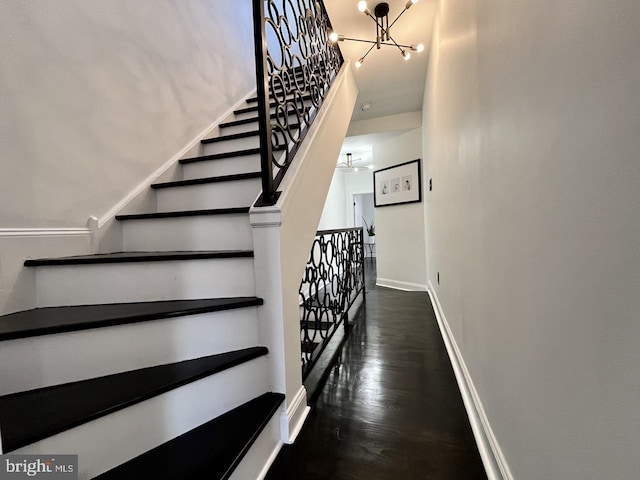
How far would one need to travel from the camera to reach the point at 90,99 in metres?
1.57

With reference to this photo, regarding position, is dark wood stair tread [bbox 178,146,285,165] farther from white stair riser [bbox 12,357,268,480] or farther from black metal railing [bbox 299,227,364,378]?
white stair riser [bbox 12,357,268,480]

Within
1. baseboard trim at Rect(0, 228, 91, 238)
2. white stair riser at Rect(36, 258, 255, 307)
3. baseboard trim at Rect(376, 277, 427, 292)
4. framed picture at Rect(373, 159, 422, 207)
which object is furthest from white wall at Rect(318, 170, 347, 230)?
white stair riser at Rect(36, 258, 255, 307)

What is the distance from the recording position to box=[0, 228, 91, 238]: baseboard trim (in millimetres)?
1240

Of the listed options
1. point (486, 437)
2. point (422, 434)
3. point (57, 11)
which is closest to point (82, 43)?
point (57, 11)

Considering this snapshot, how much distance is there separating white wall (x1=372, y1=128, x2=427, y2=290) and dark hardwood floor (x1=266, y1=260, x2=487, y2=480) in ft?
7.28

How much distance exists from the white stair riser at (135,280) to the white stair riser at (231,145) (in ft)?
4.14

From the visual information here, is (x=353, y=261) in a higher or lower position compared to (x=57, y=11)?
lower

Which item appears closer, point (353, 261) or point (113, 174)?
point (113, 174)

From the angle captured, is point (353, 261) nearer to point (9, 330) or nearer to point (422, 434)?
point (422, 434)

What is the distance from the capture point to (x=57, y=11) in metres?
1.43

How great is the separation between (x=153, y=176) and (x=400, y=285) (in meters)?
3.84

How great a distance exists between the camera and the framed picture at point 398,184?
423 cm

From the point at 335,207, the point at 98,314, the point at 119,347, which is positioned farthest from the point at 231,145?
the point at 335,207

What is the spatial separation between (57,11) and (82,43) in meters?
0.15
